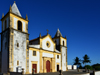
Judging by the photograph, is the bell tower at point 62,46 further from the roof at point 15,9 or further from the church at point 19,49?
the roof at point 15,9

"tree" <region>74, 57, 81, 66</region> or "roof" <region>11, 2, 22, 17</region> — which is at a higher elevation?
"roof" <region>11, 2, 22, 17</region>

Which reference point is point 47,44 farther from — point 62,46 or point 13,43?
point 13,43

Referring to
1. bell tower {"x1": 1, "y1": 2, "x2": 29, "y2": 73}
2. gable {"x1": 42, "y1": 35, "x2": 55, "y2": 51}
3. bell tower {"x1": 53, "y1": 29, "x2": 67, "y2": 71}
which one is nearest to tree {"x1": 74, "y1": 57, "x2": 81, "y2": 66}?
bell tower {"x1": 53, "y1": 29, "x2": 67, "y2": 71}

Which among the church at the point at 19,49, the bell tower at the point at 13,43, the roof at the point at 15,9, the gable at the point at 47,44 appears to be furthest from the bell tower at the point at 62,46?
the roof at the point at 15,9

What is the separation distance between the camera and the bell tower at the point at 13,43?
19578mm

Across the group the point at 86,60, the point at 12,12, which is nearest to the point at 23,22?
the point at 12,12

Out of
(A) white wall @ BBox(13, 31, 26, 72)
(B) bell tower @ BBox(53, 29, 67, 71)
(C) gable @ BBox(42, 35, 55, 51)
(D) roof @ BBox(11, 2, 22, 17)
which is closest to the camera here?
(A) white wall @ BBox(13, 31, 26, 72)

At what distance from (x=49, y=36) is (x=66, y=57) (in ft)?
35.9

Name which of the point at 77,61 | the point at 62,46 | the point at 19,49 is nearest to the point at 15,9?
the point at 19,49

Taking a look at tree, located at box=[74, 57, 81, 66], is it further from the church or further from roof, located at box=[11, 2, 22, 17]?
roof, located at box=[11, 2, 22, 17]

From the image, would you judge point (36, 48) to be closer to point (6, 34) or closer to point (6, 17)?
point (6, 34)

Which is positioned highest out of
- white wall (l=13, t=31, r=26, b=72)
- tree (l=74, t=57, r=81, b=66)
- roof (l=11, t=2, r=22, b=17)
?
roof (l=11, t=2, r=22, b=17)

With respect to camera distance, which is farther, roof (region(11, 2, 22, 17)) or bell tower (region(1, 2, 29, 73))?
roof (region(11, 2, 22, 17))

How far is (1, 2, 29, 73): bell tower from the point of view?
19.6 m
